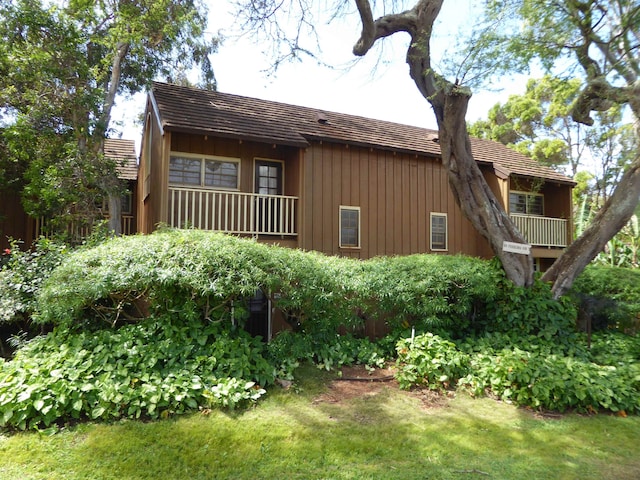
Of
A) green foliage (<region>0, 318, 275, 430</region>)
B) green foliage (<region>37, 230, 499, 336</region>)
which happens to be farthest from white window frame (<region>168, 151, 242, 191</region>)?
green foliage (<region>0, 318, 275, 430</region>)

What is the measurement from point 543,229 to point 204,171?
12.1 m

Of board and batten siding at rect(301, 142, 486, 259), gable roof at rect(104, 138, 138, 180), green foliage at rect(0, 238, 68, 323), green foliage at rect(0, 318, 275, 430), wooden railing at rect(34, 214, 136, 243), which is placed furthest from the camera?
gable roof at rect(104, 138, 138, 180)

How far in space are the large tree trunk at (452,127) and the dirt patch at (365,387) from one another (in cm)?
353

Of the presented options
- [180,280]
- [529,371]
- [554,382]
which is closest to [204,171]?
[180,280]

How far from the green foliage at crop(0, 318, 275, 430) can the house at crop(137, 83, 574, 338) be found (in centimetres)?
395

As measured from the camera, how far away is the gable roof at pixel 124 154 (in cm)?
1488

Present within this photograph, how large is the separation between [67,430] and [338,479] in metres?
2.83

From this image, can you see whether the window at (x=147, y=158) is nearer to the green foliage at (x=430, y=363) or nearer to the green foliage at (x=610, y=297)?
the green foliage at (x=430, y=363)

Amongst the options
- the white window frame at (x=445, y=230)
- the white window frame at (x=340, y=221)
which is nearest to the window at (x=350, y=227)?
the white window frame at (x=340, y=221)

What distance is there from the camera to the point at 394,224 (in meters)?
12.6

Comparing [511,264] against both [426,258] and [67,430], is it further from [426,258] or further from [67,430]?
[67,430]

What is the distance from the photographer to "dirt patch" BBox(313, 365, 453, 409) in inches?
222

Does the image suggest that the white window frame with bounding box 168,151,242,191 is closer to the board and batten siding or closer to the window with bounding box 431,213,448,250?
the board and batten siding

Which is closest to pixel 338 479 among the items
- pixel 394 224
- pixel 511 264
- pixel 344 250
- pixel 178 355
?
pixel 178 355
